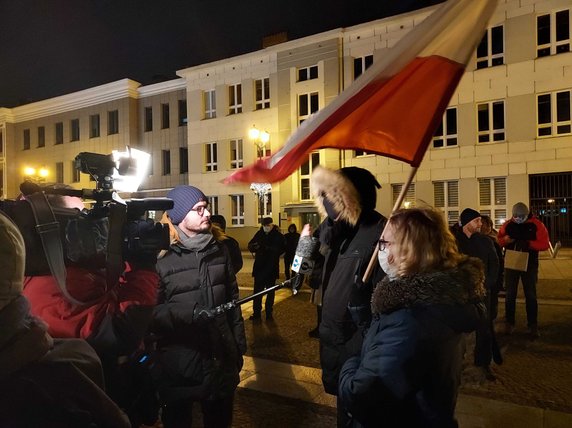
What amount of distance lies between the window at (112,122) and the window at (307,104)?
570 inches

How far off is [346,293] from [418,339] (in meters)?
1.08

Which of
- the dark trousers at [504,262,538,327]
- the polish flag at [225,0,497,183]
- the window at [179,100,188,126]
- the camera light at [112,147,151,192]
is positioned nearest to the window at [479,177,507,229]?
the dark trousers at [504,262,538,327]

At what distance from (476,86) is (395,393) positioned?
2213cm

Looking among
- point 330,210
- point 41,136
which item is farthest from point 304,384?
point 41,136

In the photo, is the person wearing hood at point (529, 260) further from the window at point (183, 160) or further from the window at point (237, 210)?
the window at point (183, 160)

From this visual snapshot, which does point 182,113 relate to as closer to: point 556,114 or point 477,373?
point 556,114

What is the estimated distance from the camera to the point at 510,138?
20.2 m

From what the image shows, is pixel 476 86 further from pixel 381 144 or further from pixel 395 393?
pixel 395 393

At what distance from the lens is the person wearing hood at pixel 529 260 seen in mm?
6438

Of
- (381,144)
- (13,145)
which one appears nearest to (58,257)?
(381,144)

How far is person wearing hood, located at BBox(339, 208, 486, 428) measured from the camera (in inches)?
68.6

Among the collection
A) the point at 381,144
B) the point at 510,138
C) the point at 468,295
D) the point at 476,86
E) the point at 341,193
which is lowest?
the point at 468,295

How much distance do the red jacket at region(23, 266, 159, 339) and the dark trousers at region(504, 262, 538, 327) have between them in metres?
6.16

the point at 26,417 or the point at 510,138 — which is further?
the point at 510,138
